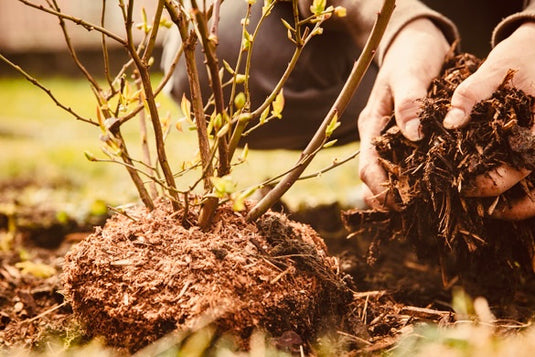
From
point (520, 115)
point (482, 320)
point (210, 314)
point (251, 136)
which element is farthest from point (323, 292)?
point (251, 136)

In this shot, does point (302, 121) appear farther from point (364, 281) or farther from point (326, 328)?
point (326, 328)

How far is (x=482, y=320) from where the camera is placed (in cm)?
152

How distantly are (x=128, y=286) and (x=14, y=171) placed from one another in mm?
3086

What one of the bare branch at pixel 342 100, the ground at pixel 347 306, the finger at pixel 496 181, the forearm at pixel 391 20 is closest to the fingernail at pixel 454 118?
the finger at pixel 496 181

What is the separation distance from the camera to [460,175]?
1.46 meters

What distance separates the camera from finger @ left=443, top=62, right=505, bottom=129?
4.83 feet

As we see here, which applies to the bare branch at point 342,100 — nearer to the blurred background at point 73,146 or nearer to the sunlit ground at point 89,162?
the blurred background at point 73,146

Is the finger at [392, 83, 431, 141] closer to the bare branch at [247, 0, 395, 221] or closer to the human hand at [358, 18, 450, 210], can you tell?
the human hand at [358, 18, 450, 210]

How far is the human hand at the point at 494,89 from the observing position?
1.47m

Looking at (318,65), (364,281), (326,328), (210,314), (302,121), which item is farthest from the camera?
(302,121)

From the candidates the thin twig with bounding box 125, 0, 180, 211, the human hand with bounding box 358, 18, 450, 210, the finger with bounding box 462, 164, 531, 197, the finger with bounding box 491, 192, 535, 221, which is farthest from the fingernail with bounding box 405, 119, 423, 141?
the thin twig with bounding box 125, 0, 180, 211

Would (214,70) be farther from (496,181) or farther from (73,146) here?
(73,146)

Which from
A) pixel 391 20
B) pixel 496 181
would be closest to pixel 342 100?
pixel 496 181

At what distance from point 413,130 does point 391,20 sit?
596 millimetres
